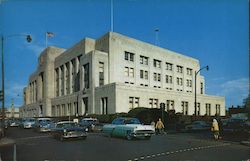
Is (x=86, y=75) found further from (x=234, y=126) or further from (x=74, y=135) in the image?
(x=74, y=135)

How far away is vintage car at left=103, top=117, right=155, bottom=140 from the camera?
20013 millimetres

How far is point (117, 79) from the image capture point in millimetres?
63938

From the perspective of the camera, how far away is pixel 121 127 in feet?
69.5

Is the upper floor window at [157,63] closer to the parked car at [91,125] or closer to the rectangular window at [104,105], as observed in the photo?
the rectangular window at [104,105]

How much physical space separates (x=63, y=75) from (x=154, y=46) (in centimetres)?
2720

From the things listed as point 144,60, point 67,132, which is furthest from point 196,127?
point 144,60

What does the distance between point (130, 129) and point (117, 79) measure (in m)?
44.0

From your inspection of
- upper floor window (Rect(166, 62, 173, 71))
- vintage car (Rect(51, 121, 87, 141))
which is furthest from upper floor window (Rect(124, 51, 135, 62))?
vintage car (Rect(51, 121, 87, 141))

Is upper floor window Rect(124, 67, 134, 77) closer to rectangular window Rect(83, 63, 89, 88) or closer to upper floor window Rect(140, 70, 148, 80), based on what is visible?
upper floor window Rect(140, 70, 148, 80)

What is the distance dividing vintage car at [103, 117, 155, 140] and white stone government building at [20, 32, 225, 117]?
29.0m

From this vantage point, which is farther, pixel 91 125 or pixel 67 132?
pixel 91 125

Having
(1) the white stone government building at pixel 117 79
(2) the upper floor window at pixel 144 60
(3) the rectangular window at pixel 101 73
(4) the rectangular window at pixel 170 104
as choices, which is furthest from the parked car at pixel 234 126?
(2) the upper floor window at pixel 144 60

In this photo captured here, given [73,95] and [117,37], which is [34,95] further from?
[117,37]

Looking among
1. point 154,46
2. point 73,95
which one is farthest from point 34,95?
point 154,46
